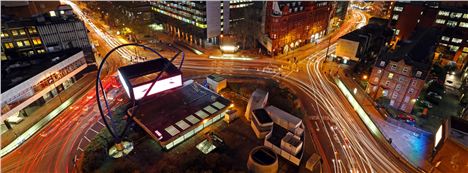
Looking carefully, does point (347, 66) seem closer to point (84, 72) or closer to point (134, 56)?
point (134, 56)

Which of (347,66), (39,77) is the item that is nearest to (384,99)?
(347,66)

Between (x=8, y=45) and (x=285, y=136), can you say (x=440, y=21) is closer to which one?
(x=285, y=136)

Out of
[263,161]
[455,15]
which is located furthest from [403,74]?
[455,15]

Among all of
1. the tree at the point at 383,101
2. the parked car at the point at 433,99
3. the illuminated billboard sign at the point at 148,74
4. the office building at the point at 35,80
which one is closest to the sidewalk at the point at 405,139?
the tree at the point at 383,101

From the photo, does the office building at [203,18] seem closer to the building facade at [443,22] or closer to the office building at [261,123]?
the office building at [261,123]

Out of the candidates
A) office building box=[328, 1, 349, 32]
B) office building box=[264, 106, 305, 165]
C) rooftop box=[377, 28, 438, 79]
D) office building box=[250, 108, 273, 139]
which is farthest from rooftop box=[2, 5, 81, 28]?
office building box=[328, 1, 349, 32]

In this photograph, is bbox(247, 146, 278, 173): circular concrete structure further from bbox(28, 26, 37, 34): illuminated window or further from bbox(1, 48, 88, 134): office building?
bbox(28, 26, 37, 34): illuminated window
